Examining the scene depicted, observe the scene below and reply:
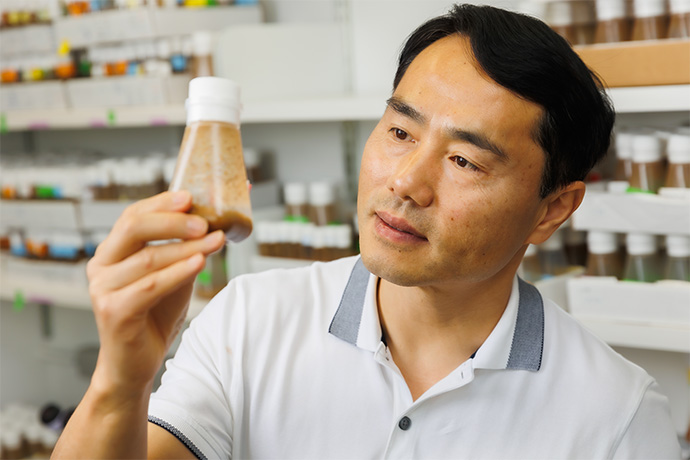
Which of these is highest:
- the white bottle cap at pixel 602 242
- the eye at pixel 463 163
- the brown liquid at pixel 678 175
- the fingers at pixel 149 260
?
the eye at pixel 463 163

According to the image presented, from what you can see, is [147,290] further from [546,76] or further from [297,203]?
[297,203]

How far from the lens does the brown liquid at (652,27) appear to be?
4.64ft

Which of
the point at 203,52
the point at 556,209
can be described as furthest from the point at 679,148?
the point at 203,52

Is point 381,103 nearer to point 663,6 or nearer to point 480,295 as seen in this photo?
point 663,6

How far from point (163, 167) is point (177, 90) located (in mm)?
243

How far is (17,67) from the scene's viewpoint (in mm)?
2438

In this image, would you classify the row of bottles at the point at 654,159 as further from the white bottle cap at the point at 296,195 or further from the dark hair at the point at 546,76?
the white bottle cap at the point at 296,195

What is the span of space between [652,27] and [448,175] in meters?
0.71

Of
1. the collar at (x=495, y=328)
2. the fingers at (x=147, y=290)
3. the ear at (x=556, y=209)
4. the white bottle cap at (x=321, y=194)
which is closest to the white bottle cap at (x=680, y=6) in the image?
the ear at (x=556, y=209)

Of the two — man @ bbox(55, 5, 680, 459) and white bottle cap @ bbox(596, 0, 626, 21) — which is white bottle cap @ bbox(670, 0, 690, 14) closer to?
white bottle cap @ bbox(596, 0, 626, 21)

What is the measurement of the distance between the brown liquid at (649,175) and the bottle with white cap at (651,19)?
239 millimetres

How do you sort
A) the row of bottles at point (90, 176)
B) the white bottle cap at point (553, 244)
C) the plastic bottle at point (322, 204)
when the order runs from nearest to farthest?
the white bottle cap at point (553, 244) < the plastic bottle at point (322, 204) < the row of bottles at point (90, 176)

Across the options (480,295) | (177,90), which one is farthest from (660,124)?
(177,90)

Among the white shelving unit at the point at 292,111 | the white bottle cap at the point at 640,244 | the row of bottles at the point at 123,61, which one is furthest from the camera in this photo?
the row of bottles at the point at 123,61
